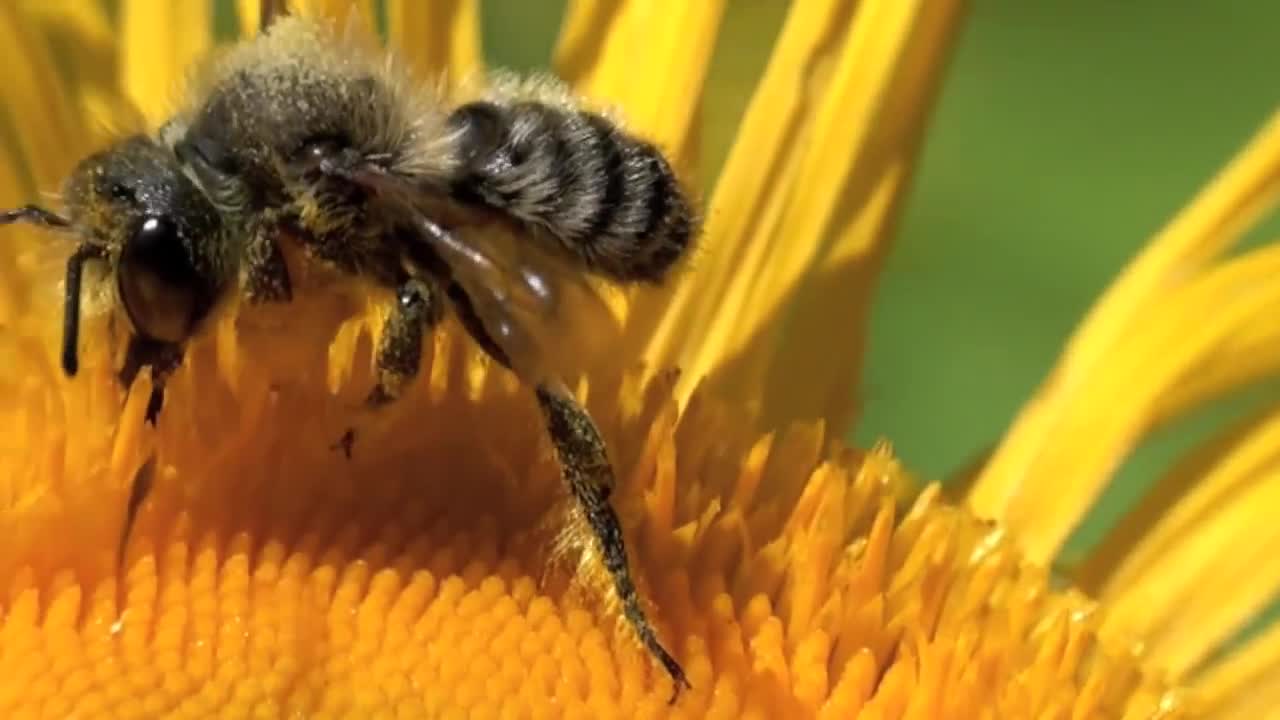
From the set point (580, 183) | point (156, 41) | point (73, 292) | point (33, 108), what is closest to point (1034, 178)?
point (156, 41)

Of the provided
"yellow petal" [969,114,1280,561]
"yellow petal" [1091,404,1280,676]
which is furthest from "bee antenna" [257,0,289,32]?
"yellow petal" [1091,404,1280,676]

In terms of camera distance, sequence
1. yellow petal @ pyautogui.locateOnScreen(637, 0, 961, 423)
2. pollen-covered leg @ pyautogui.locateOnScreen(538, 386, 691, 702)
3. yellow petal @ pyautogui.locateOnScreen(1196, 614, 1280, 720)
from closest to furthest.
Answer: pollen-covered leg @ pyautogui.locateOnScreen(538, 386, 691, 702) → yellow petal @ pyautogui.locateOnScreen(1196, 614, 1280, 720) → yellow petal @ pyautogui.locateOnScreen(637, 0, 961, 423)

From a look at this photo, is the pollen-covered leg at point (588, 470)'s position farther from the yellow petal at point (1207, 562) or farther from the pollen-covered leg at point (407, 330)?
the yellow petal at point (1207, 562)

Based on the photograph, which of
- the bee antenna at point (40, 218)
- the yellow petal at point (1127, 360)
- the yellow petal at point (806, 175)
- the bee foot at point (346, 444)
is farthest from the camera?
the yellow petal at point (806, 175)

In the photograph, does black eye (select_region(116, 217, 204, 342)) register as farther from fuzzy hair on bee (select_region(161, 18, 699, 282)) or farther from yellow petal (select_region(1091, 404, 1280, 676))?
A: yellow petal (select_region(1091, 404, 1280, 676))

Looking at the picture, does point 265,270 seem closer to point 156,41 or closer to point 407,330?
point 407,330

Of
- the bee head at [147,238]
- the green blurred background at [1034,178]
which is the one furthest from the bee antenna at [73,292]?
the green blurred background at [1034,178]
